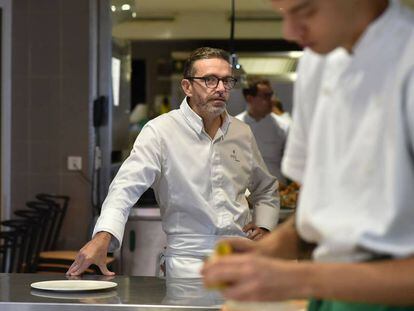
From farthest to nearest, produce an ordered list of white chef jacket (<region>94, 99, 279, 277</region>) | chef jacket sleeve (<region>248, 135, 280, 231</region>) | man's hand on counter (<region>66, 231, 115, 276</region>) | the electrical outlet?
the electrical outlet → chef jacket sleeve (<region>248, 135, 280, 231</region>) → white chef jacket (<region>94, 99, 279, 277</region>) → man's hand on counter (<region>66, 231, 115, 276</region>)

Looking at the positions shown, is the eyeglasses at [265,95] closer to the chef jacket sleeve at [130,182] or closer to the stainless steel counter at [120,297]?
the chef jacket sleeve at [130,182]

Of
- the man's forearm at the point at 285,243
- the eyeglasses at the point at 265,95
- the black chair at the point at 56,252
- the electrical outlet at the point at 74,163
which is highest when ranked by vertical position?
the eyeglasses at the point at 265,95

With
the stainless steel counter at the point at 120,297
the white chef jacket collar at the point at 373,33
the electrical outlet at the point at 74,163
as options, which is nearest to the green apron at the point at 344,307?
the white chef jacket collar at the point at 373,33

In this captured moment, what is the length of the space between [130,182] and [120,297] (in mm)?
783

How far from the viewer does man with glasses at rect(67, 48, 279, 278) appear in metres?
3.40

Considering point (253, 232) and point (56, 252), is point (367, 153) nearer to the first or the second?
point (253, 232)

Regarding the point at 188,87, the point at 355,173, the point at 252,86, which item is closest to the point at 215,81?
the point at 188,87

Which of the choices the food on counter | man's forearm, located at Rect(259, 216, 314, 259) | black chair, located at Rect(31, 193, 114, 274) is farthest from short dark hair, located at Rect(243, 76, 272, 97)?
man's forearm, located at Rect(259, 216, 314, 259)

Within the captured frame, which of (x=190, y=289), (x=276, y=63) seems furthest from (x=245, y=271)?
(x=276, y=63)

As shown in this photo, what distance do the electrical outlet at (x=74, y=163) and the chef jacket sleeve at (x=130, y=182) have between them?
8.09 feet

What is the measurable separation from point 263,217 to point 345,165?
247 centimetres

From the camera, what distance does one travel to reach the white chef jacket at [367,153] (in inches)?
46.7

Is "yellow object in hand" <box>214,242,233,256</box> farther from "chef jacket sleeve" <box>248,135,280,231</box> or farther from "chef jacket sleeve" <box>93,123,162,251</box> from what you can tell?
"chef jacket sleeve" <box>248,135,280,231</box>

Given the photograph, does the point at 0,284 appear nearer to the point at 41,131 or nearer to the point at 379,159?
the point at 379,159
